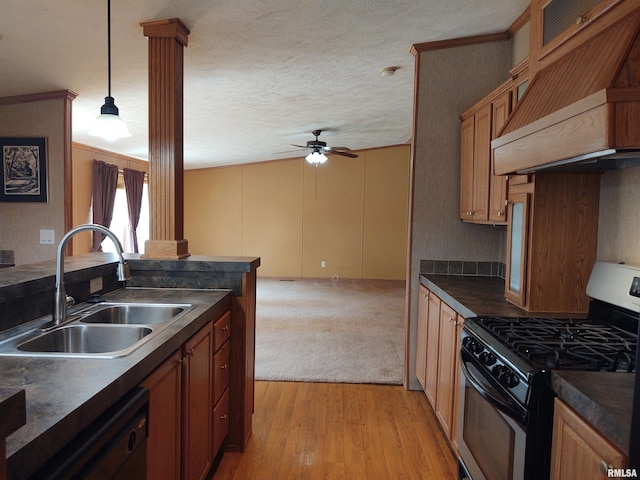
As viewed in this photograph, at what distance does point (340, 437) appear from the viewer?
8.79 feet

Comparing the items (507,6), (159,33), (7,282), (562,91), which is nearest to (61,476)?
(7,282)

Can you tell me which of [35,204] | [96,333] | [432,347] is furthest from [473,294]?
[35,204]

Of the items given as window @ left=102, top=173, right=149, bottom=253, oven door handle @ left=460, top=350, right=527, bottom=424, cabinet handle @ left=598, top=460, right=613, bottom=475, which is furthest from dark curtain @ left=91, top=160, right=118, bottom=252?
cabinet handle @ left=598, top=460, right=613, bottom=475

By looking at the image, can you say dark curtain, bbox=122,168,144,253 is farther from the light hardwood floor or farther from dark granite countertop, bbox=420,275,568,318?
dark granite countertop, bbox=420,275,568,318

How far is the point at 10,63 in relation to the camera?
9.57ft

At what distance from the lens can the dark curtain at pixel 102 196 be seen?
6028mm

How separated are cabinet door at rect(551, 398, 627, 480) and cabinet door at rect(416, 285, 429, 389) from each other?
1.81 metres

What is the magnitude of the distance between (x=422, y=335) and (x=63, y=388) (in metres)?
2.60

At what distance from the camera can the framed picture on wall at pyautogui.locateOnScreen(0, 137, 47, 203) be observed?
3605 millimetres

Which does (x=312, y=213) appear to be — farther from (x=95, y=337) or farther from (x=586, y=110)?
(x=586, y=110)

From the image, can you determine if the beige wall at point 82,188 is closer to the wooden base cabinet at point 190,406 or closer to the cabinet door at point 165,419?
the wooden base cabinet at point 190,406

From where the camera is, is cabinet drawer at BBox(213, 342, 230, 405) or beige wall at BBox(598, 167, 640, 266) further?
cabinet drawer at BBox(213, 342, 230, 405)

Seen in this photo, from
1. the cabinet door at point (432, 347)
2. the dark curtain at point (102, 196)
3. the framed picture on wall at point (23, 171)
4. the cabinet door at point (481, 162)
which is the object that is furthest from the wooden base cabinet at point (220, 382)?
the dark curtain at point (102, 196)

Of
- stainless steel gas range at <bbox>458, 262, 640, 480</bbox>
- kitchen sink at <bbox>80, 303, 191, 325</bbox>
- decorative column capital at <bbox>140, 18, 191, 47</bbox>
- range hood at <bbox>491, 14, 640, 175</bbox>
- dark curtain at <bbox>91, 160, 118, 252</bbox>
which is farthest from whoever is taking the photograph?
dark curtain at <bbox>91, 160, 118, 252</bbox>
